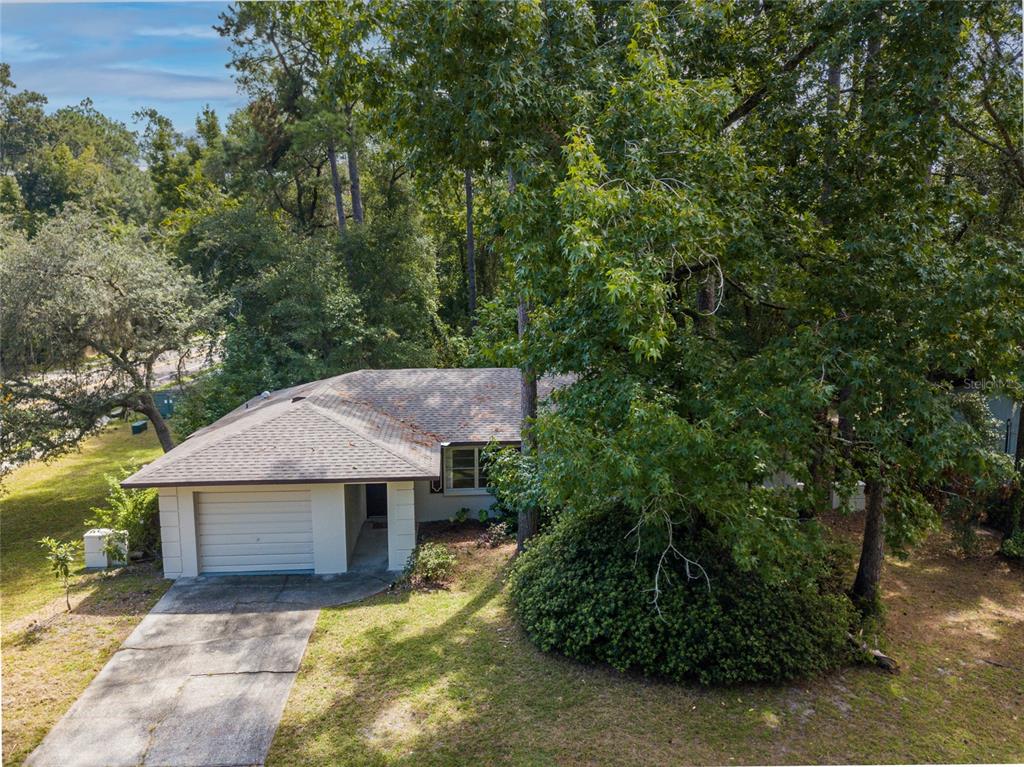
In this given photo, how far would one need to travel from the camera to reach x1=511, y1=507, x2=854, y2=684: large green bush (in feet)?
27.4

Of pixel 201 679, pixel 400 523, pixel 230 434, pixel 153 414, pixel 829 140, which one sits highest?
pixel 829 140

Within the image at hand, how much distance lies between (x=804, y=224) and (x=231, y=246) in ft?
59.7

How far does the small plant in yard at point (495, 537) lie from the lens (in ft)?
44.6

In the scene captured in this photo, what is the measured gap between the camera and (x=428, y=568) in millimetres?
11922

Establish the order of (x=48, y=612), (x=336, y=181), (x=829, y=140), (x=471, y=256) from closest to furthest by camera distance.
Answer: (x=829, y=140), (x=48, y=612), (x=336, y=181), (x=471, y=256)

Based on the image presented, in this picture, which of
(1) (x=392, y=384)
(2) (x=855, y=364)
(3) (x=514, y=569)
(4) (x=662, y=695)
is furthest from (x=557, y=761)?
(1) (x=392, y=384)

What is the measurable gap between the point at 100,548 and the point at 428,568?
618 centimetres

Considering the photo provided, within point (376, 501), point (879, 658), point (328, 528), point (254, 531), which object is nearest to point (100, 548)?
point (254, 531)

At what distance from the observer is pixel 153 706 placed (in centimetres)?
812

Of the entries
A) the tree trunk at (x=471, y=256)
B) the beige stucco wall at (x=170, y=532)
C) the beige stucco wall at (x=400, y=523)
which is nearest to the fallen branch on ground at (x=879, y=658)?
the beige stucco wall at (x=400, y=523)

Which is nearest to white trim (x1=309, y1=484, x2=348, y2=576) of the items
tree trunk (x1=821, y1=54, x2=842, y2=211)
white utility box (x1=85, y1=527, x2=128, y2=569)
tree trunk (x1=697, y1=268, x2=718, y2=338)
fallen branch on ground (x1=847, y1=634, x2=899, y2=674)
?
white utility box (x1=85, y1=527, x2=128, y2=569)

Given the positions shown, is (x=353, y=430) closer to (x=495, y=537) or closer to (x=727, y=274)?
(x=495, y=537)

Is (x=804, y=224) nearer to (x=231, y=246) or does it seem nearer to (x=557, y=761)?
(x=557, y=761)

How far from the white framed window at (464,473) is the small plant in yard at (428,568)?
280 cm
